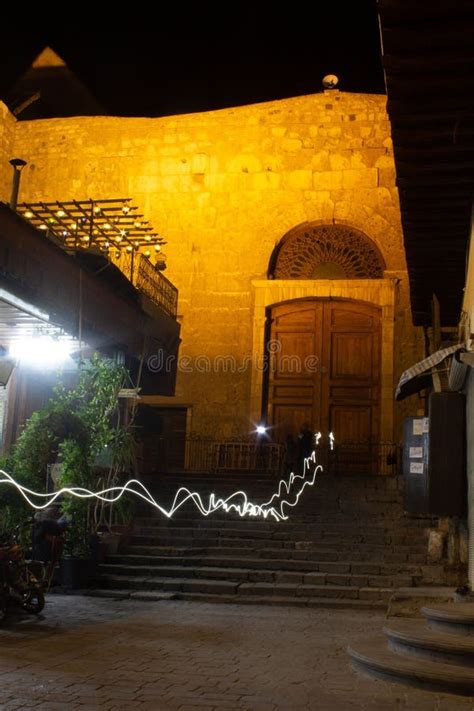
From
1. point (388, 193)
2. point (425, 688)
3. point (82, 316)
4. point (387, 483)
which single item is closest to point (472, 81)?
point (425, 688)

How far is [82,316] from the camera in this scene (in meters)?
11.1

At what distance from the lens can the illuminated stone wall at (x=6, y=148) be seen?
18.8 m

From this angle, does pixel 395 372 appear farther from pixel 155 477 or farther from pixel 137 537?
pixel 137 537

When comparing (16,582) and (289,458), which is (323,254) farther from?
(16,582)

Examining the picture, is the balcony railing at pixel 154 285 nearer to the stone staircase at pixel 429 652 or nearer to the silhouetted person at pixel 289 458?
the silhouetted person at pixel 289 458

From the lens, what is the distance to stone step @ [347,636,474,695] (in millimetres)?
5004

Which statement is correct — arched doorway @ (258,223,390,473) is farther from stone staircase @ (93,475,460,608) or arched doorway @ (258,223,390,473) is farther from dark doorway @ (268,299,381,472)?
stone staircase @ (93,475,460,608)

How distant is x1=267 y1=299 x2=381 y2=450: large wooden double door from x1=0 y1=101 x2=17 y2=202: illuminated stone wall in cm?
720

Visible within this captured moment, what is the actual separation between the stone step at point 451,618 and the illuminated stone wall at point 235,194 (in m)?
11.1

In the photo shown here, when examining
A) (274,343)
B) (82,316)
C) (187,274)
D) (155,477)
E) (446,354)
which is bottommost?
(155,477)

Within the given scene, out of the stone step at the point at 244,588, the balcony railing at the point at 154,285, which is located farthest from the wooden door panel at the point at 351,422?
the stone step at the point at 244,588

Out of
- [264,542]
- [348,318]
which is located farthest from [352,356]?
[264,542]

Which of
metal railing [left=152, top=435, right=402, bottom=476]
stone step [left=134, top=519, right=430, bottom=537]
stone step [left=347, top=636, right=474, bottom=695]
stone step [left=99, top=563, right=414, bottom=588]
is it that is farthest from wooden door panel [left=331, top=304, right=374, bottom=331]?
stone step [left=347, top=636, right=474, bottom=695]

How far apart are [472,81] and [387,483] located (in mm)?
9563
